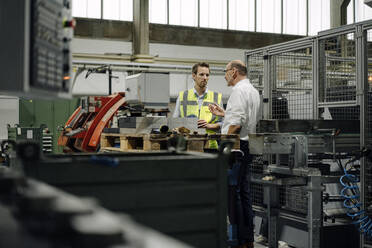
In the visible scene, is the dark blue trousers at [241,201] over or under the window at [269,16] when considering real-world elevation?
under

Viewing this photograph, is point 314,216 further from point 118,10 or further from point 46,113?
point 118,10

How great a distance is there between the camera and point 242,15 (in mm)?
12891

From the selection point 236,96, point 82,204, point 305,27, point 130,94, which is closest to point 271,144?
point 236,96

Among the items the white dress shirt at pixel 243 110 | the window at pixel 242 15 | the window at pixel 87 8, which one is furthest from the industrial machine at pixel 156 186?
the window at pixel 242 15

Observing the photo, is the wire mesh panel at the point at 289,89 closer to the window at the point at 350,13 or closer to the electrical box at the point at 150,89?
the electrical box at the point at 150,89

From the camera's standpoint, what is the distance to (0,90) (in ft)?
5.40

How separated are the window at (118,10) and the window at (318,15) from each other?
16.3 ft

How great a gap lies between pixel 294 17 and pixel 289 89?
862 cm

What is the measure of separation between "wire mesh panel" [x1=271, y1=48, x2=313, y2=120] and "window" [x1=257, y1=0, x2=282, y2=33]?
25.7 feet

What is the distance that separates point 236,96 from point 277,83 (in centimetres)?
146

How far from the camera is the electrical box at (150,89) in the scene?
13.1 ft

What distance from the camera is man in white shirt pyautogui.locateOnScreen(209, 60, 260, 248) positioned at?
3.78 metres

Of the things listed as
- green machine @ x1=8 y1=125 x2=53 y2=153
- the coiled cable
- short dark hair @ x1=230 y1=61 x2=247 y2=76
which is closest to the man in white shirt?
short dark hair @ x1=230 y1=61 x2=247 y2=76

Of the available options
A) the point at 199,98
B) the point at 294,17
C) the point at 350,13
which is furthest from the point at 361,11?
the point at 199,98
